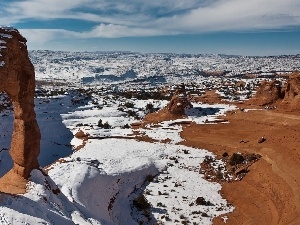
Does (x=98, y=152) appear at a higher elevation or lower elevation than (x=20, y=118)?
lower

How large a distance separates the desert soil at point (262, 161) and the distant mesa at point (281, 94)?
4.35 m

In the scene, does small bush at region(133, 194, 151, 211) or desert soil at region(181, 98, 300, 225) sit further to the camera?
small bush at region(133, 194, 151, 211)

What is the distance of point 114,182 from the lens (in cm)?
2605

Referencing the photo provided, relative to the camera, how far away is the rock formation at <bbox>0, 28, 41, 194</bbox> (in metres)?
15.6

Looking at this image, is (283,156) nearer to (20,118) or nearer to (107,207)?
(107,207)

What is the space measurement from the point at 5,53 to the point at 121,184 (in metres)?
14.2

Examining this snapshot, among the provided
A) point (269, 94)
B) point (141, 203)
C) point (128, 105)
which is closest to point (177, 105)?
point (128, 105)

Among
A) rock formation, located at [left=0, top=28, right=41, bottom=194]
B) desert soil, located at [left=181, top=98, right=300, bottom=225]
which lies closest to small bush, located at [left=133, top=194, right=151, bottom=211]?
desert soil, located at [left=181, top=98, right=300, bottom=225]

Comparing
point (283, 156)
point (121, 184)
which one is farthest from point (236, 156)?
point (121, 184)

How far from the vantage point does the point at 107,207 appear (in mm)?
22641

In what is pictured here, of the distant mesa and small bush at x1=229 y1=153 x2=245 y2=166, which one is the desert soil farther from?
the distant mesa

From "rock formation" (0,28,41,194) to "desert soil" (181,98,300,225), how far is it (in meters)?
11.8

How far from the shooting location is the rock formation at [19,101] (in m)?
15.6

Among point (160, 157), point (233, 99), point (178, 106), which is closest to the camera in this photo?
point (160, 157)
